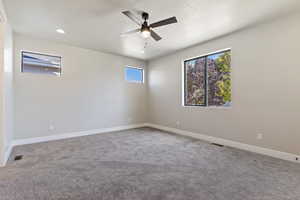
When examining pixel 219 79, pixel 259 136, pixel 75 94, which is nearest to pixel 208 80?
pixel 219 79

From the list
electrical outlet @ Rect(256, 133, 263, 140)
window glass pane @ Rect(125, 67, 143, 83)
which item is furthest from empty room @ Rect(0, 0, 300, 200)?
window glass pane @ Rect(125, 67, 143, 83)

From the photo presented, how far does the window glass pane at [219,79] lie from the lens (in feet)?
12.2

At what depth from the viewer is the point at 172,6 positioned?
8.26 feet

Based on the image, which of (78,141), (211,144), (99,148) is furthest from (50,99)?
(211,144)

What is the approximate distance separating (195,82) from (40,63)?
449 centimetres

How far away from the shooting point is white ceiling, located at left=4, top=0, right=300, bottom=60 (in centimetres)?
244

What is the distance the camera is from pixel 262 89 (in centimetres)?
306

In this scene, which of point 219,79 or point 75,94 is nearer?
point 219,79

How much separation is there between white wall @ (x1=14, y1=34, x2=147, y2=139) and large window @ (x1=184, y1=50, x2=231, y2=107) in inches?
82.3

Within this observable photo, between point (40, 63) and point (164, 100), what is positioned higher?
point (40, 63)

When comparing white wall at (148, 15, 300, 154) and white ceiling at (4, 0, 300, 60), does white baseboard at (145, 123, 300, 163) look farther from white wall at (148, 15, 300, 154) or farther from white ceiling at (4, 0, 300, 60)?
white ceiling at (4, 0, 300, 60)

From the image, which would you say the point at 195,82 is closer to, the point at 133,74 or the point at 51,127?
the point at 133,74

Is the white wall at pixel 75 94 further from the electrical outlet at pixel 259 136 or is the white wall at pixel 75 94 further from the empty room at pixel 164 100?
the electrical outlet at pixel 259 136

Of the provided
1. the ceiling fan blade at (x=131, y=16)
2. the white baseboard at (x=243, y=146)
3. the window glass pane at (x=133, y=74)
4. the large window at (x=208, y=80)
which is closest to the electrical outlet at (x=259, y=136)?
the white baseboard at (x=243, y=146)
